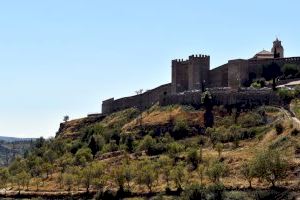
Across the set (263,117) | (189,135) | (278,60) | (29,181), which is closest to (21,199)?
(29,181)

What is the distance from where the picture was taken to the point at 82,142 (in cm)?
11812

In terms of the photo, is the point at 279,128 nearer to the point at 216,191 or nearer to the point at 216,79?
the point at 216,191

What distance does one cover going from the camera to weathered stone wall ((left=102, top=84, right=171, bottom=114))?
4887 inches

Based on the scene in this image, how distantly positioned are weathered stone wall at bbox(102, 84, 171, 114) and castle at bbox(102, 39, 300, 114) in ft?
1.18

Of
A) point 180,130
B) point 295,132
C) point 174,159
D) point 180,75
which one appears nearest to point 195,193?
point 295,132

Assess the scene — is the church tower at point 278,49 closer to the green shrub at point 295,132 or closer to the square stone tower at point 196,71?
the square stone tower at point 196,71

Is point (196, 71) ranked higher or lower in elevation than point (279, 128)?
higher

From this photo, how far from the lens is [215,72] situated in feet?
373

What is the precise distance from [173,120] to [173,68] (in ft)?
46.2

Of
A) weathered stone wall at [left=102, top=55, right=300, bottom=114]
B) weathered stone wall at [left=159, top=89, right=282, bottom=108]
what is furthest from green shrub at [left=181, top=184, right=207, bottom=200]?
weathered stone wall at [left=102, top=55, right=300, bottom=114]

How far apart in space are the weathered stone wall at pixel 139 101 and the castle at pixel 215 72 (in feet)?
1.18

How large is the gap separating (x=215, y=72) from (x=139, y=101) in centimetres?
2279

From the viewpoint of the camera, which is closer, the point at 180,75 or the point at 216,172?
the point at 216,172

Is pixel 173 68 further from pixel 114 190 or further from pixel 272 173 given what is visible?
pixel 272 173
